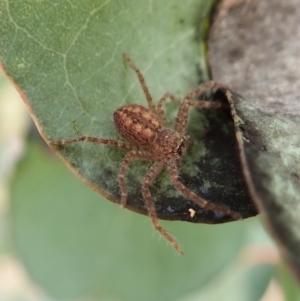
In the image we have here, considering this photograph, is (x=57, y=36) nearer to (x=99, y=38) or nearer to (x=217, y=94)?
(x=99, y=38)

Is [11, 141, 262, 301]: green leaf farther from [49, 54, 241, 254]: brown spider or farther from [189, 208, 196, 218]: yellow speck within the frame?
→ [189, 208, 196, 218]: yellow speck

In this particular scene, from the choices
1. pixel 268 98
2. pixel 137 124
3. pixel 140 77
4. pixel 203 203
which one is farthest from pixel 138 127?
pixel 203 203

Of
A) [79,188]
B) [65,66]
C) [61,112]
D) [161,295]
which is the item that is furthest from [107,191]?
[161,295]

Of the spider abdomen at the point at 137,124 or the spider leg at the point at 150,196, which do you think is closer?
the spider leg at the point at 150,196

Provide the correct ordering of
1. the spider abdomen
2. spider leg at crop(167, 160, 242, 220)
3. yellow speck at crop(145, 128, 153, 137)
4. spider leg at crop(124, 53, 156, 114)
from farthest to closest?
yellow speck at crop(145, 128, 153, 137), the spider abdomen, spider leg at crop(124, 53, 156, 114), spider leg at crop(167, 160, 242, 220)

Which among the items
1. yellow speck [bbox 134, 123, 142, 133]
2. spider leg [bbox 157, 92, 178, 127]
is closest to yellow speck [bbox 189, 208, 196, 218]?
spider leg [bbox 157, 92, 178, 127]

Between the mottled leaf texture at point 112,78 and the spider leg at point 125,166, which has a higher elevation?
the mottled leaf texture at point 112,78

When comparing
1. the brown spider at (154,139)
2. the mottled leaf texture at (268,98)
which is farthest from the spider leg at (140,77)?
the mottled leaf texture at (268,98)

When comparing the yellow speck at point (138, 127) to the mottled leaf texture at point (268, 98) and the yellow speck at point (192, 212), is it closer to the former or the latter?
the mottled leaf texture at point (268, 98)
